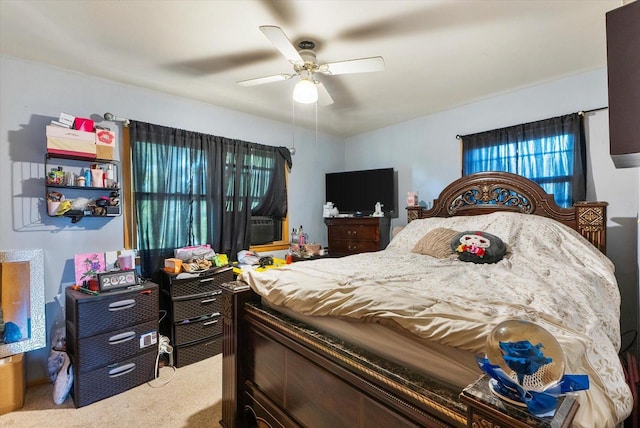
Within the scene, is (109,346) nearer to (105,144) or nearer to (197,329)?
(197,329)

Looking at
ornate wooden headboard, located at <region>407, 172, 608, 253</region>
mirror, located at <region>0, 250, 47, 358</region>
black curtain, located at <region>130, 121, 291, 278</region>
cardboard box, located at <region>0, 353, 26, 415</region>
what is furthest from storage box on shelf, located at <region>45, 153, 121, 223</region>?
ornate wooden headboard, located at <region>407, 172, 608, 253</region>

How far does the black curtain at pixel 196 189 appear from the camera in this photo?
2846 millimetres

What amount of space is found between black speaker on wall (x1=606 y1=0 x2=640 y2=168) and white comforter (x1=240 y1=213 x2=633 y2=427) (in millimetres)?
540

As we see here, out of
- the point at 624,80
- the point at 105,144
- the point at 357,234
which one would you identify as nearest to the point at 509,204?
the point at 357,234

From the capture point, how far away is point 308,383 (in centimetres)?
131

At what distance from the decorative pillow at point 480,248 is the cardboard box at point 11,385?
325cm

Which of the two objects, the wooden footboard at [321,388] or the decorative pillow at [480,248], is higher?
the decorative pillow at [480,248]

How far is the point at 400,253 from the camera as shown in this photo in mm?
2738

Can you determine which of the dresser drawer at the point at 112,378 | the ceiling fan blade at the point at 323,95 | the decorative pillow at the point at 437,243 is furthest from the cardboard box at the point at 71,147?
the decorative pillow at the point at 437,243

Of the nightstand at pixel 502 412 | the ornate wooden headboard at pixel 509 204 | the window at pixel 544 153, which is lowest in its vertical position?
the nightstand at pixel 502 412

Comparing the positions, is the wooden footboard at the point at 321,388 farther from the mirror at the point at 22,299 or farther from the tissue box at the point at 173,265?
the mirror at the point at 22,299

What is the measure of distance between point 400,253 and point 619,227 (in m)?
1.76

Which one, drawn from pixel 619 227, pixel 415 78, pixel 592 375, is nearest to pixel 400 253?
pixel 415 78

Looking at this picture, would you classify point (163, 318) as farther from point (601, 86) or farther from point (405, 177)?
point (601, 86)
